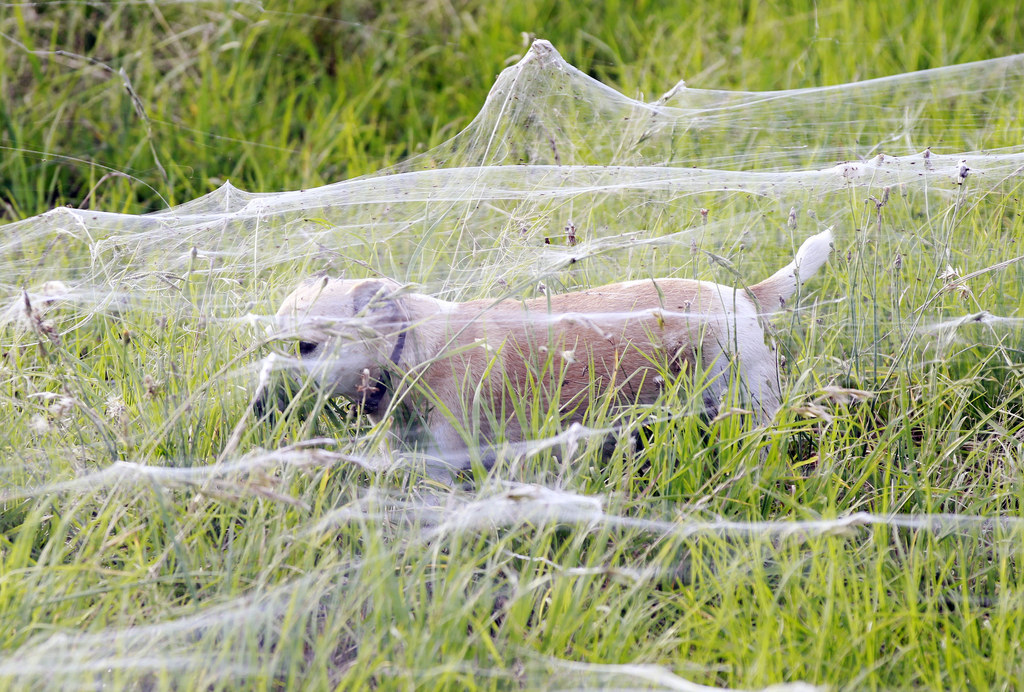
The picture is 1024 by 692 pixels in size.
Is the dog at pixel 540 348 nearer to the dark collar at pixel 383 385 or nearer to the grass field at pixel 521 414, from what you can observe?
the dark collar at pixel 383 385

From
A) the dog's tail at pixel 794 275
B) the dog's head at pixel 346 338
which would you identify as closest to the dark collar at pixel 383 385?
the dog's head at pixel 346 338

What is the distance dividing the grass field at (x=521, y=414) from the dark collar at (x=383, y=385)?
0.25 ft

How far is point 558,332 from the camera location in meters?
2.81

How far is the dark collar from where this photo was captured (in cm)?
266

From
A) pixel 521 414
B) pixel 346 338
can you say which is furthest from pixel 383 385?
pixel 521 414

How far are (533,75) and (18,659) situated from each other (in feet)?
8.62

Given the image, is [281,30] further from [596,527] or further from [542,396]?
[596,527]

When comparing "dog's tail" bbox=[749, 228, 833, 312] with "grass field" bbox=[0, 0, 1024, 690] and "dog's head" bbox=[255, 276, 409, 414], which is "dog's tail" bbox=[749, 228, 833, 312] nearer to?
"grass field" bbox=[0, 0, 1024, 690]

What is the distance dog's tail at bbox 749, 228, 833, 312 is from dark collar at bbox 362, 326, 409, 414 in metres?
1.10

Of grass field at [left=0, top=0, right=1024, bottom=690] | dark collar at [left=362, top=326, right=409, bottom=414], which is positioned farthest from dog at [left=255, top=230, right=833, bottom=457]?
grass field at [left=0, top=0, right=1024, bottom=690]

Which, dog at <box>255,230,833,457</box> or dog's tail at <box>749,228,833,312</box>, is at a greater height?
dog's tail at <box>749,228,833,312</box>

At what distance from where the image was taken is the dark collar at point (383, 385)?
266 cm

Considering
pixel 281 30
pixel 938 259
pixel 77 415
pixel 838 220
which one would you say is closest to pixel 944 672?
pixel 938 259

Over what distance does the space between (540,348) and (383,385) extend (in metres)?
0.50
